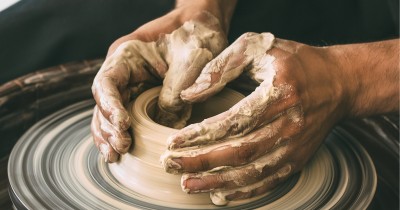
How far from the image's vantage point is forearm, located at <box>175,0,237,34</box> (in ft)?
5.39

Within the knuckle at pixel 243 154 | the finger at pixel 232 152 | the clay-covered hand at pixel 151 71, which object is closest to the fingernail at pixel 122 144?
the clay-covered hand at pixel 151 71

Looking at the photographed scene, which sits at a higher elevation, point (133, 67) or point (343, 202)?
point (133, 67)

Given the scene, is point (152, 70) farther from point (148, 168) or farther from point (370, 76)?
point (370, 76)

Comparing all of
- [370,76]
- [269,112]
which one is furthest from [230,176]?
[370,76]

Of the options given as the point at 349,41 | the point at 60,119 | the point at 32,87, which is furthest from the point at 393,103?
the point at 32,87

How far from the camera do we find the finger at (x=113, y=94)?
116cm

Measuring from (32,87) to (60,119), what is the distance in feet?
0.63

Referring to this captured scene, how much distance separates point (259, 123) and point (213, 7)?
66cm

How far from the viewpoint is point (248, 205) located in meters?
1.17

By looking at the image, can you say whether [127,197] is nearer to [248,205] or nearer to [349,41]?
[248,205]

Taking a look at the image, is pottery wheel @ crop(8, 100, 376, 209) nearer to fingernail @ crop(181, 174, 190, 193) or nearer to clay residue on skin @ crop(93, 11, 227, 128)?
fingernail @ crop(181, 174, 190, 193)

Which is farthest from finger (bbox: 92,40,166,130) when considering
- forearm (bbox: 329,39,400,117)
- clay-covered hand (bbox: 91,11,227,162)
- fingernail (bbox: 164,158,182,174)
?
forearm (bbox: 329,39,400,117)

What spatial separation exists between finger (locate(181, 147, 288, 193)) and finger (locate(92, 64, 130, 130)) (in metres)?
0.19

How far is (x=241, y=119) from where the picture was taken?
3.63 ft
